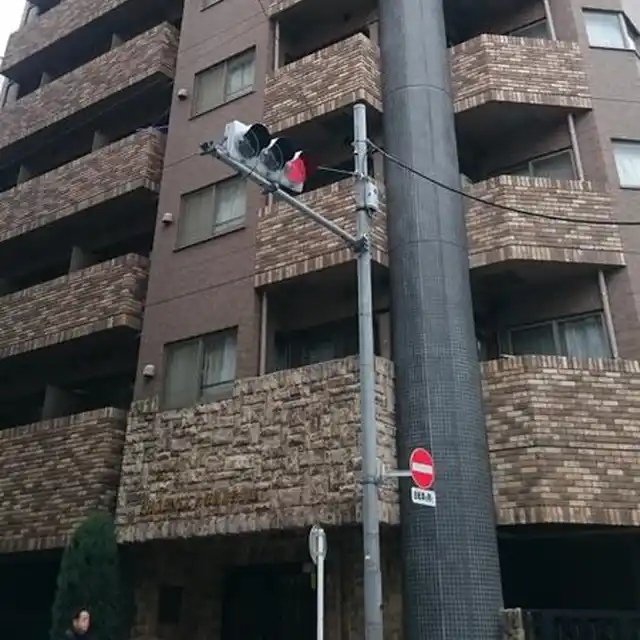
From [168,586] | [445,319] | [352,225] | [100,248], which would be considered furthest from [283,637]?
[100,248]

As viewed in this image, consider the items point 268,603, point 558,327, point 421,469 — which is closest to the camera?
point 421,469

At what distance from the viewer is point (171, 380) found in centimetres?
1405

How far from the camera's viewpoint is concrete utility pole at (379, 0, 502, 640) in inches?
399

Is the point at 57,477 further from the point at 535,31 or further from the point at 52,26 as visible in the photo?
the point at 52,26

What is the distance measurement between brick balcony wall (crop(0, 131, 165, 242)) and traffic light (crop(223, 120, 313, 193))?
904 centimetres

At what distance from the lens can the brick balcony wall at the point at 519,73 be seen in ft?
44.9

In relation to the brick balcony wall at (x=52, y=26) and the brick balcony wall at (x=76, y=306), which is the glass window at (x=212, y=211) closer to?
the brick balcony wall at (x=76, y=306)

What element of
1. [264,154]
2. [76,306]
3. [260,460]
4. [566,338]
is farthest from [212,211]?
[566,338]

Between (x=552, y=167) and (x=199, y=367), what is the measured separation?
7488mm

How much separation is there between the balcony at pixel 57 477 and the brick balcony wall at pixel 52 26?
12511mm

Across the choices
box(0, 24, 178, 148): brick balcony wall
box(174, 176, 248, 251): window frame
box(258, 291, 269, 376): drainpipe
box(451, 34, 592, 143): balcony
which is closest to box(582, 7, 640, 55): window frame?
box(451, 34, 592, 143): balcony

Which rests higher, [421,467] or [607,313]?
[607,313]

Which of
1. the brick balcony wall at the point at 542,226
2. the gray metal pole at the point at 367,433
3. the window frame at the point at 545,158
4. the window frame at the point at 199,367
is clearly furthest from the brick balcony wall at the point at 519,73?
the window frame at the point at 199,367

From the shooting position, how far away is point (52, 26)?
2308 centimetres
